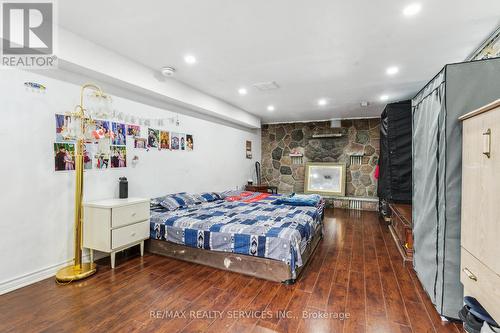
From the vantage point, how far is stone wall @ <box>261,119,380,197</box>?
6.29 metres

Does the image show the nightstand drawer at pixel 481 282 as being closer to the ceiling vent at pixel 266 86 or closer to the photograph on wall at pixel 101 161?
the ceiling vent at pixel 266 86

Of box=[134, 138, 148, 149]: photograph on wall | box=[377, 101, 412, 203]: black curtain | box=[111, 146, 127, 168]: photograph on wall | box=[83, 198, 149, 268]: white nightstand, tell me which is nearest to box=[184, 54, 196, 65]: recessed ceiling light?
box=[134, 138, 148, 149]: photograph on wall

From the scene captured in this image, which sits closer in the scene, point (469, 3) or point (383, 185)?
point (469, 3)

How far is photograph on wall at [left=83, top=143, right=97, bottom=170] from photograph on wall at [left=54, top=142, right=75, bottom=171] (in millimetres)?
127

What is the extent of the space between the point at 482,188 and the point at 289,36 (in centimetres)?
199

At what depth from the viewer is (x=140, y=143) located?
3.38 meters

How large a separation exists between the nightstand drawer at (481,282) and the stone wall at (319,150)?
5.03 m

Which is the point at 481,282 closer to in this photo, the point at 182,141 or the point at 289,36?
the point at 289,36

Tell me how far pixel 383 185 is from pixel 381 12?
12.1ft

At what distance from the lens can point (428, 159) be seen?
2049 mm

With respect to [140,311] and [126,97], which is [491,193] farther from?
[126,97]

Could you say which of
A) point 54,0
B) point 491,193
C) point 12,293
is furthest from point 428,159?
point 12,293

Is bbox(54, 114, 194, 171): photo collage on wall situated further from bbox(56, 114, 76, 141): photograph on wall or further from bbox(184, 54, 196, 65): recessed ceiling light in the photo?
bbox(184, 54, 196, 65): recessed ceiling light

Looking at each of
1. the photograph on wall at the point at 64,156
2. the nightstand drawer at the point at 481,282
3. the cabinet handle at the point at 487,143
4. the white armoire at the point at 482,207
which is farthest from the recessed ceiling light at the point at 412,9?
the photograph on wall at the point at 64,156
